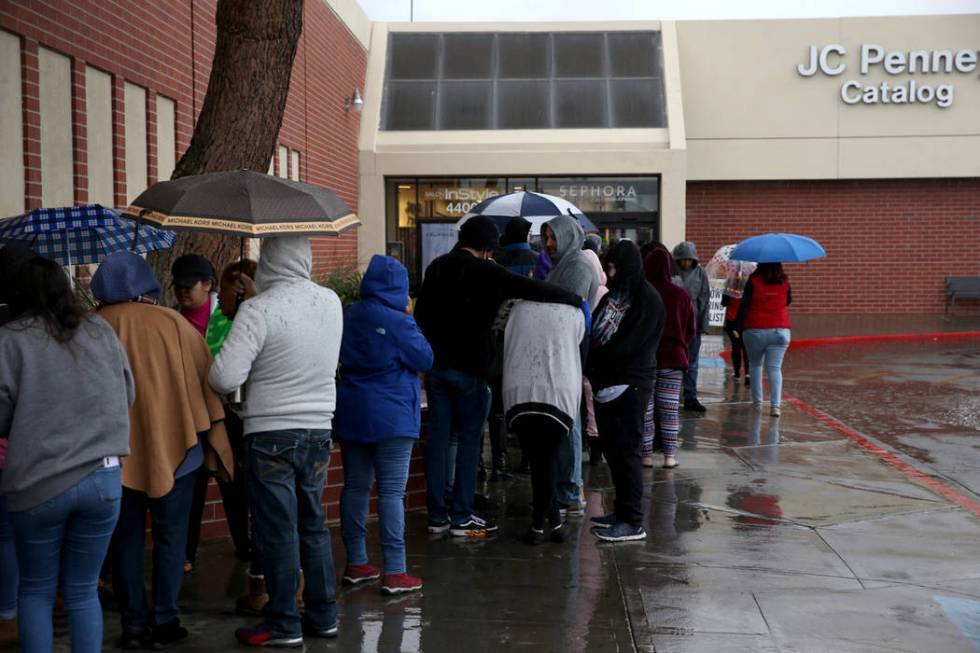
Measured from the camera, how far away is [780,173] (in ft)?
82.2

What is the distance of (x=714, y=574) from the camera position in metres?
6.42

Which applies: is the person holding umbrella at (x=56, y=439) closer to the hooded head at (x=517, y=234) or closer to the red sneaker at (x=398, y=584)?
the red sneaker at (x=398, y=584)

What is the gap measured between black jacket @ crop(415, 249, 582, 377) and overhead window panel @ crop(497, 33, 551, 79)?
17.4 meters

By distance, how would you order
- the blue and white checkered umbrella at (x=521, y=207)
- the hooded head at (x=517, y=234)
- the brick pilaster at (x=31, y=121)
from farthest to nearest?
the blue and white checkered umbrella at (x=521, y=207), the brick pilaster at (x=31, y=121), the hooded head at (x=517, y=234)

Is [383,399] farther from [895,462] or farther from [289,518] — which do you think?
[895,462]

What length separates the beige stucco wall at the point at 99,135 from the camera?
11438 mm

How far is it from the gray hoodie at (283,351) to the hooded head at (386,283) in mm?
642

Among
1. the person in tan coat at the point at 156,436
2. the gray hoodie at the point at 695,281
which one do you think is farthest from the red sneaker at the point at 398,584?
the gray hoodie at the point at 695,281

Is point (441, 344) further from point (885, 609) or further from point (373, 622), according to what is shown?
point (885, 609)

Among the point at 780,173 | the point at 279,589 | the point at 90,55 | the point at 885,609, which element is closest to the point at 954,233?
the point at 780,173

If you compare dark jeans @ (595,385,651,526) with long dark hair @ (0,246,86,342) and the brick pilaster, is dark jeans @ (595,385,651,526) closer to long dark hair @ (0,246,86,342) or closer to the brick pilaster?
long dark hair @ (0,246,86,342)

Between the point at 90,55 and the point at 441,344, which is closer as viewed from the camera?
the point at 441,344

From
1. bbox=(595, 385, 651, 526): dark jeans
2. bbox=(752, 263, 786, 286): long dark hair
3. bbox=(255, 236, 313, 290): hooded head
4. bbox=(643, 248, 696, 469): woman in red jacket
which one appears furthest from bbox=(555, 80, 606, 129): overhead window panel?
bbox=(255, 236, 313, 290): hooded head

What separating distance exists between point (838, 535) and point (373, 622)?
3247 mm
